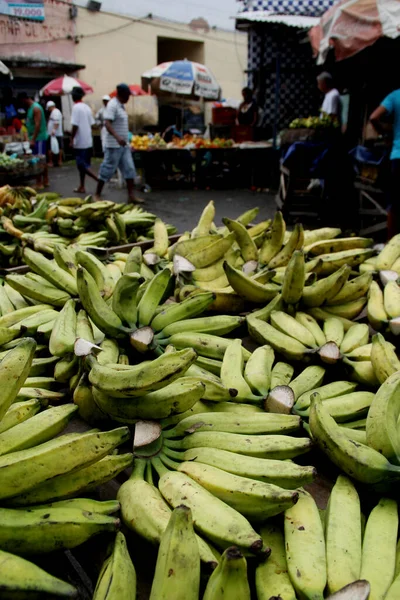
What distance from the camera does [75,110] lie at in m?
9.92

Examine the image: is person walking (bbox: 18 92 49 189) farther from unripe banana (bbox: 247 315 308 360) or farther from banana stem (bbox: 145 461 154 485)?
banana stem (bbox: 145 461 154 485)

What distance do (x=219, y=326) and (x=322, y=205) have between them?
20.4 ft

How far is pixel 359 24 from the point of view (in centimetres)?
563

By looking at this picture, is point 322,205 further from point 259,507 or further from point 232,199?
point 259,507

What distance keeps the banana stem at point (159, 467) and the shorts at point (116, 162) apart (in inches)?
311

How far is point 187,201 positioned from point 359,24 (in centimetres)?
524

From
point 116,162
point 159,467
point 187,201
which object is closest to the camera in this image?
point 159,467

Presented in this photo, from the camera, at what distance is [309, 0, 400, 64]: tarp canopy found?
17.2 feet

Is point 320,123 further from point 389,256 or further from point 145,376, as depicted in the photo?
point 145,376

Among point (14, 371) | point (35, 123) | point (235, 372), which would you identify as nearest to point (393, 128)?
point (235, 372)

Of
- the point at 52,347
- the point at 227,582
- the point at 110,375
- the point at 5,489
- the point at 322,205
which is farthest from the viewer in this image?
the point at 322,205

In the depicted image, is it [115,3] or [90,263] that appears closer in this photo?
[90,263]

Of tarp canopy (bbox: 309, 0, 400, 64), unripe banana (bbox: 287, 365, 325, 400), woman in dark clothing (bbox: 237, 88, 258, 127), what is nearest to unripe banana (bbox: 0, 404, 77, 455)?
unripe banana (bbox: 287, 365, 325, 400)

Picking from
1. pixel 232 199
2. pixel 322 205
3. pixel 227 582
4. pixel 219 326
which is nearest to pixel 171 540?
pixel 227 582
